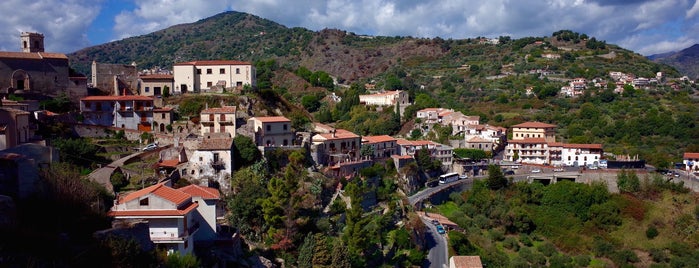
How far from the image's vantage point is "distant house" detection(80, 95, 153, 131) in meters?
39.6

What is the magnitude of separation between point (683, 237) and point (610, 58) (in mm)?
72314

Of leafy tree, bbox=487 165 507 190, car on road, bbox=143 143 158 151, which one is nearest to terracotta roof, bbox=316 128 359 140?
car on road, bbox=143 143 158 151

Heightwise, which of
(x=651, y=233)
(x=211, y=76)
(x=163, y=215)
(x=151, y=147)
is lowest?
(x=651, y=233)

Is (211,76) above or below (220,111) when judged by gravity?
above

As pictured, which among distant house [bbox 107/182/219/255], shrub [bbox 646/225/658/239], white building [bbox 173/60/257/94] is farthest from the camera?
white building [bbox 173/60/257/94]

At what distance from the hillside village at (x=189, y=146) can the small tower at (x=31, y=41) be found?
0.29 ft

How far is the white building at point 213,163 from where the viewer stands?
3378 cm

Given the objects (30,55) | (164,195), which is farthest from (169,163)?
(30,55)

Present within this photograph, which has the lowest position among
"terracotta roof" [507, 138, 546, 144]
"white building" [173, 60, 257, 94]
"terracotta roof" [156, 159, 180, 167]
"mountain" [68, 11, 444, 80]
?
"terracotta roof" [156, 159, 180, 167]

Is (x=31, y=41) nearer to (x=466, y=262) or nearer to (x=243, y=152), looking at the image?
(x=243, y=152)

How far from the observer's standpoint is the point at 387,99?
74.8m

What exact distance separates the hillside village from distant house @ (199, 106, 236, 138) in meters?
0.07

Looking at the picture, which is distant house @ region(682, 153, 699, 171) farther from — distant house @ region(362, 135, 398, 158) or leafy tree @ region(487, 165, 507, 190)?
distant house @ region(362, 135, 398, 158)

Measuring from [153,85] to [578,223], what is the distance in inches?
1475
